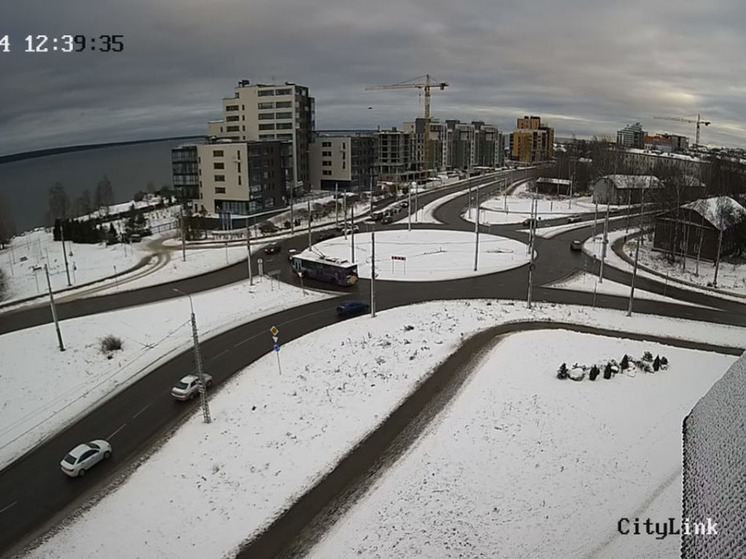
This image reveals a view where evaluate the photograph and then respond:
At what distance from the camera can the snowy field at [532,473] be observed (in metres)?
14.7

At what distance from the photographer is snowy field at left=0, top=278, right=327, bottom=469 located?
873 inches

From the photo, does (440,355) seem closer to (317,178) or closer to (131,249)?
(131,249)

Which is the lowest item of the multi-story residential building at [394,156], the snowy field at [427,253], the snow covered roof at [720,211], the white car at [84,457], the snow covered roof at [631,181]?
the white car at [84,457]

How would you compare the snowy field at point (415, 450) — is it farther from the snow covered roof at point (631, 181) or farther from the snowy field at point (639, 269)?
the snow covered roof at point (631, 181)

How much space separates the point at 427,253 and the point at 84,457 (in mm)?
36056

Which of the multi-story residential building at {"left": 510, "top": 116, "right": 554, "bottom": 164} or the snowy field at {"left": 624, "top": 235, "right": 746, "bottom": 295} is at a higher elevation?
the multi-story residential building at {"left": 510, "top": 116, "right": 554, "bottom": 164}

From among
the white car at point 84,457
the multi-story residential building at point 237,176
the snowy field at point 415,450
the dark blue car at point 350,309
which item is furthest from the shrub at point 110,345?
the multi-story residential building at point 237,176

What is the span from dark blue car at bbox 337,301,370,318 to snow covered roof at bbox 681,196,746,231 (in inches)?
1171

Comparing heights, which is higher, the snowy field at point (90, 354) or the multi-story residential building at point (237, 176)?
the multi-story residential building at point (237, 176)

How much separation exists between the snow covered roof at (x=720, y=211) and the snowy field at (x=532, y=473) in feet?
82.3

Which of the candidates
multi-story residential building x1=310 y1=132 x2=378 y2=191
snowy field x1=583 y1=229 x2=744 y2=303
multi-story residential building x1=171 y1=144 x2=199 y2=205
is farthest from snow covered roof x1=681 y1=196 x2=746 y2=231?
multi-story residential building x1=171 y1=144 x2=199 y2=205

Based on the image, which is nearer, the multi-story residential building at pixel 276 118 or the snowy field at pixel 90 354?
the snowy field at pixel 90 354

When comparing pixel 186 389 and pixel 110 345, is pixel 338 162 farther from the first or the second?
pixel 186 389

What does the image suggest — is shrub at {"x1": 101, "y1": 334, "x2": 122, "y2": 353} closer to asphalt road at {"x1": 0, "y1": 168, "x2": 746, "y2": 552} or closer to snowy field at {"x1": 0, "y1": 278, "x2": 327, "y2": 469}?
snowy field at {"x1": 0, "y1": 278, "x2": 327, "y2": 469}
